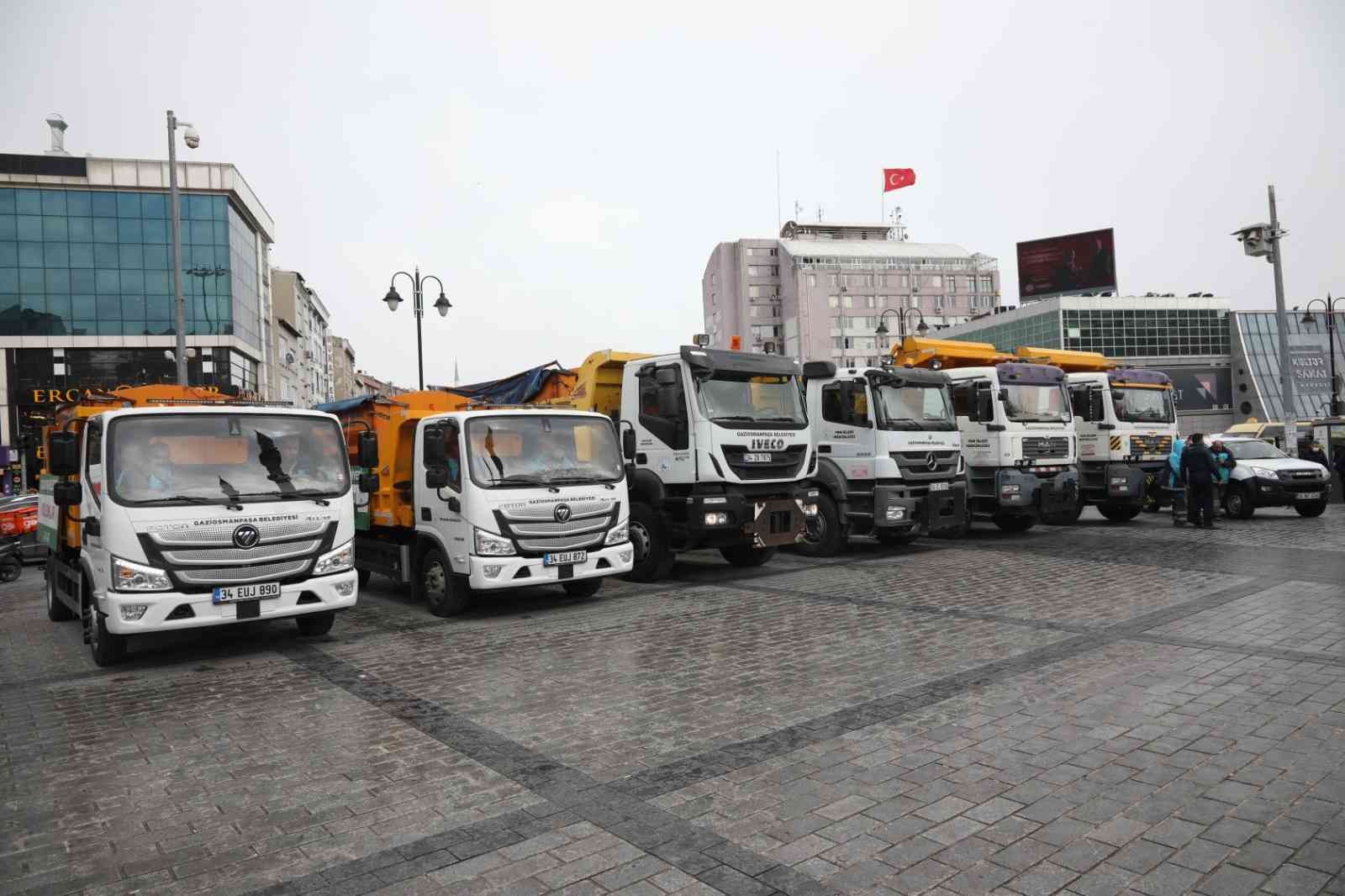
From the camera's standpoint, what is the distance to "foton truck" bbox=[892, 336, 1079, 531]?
16.0 metres

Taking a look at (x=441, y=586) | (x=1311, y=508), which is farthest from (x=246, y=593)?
(x=1311, y=508)

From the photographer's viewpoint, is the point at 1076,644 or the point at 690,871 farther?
the point at 1076,644

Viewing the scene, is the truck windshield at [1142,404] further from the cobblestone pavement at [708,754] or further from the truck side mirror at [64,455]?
the truck side mirror at [64,455]

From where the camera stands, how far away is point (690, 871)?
12.3ft

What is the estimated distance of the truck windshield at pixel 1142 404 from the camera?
18.7m

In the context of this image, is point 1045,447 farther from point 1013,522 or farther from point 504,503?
point 504,503

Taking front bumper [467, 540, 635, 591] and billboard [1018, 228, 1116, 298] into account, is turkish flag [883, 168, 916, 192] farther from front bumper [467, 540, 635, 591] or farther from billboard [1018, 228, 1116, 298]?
front bumper [467, 540, 635, 591]

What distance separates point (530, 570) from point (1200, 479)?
44.1ft

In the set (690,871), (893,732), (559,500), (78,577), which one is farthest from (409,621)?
(690,871)

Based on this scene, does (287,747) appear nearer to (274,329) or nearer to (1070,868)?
(1070,868)

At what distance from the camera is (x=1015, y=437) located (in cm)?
1606

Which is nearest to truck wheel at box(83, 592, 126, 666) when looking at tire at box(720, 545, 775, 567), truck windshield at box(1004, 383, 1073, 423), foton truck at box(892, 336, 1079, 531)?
tire at box(720, 545, 775, 567)

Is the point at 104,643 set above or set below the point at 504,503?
below

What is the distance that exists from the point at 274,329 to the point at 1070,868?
237 feet
